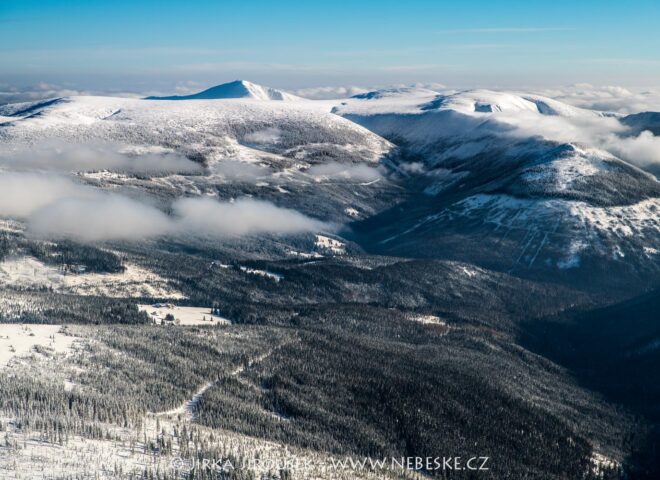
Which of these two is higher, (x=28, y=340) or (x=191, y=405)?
(x=28, y=340)

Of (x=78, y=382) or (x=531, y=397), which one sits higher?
(x=78, y=382)

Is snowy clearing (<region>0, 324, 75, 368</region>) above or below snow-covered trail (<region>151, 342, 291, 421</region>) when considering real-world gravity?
above

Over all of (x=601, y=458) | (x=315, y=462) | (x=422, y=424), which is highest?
(x=315, y=462)

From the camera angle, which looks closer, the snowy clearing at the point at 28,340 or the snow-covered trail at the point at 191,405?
the snow-covered trail at the point at 191,405

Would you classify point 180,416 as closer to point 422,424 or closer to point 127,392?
point 127,392

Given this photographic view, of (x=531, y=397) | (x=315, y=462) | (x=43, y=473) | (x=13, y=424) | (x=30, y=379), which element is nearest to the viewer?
(x=43, y=473)

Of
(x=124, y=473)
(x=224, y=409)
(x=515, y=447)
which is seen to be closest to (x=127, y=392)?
(x=224, y=409)

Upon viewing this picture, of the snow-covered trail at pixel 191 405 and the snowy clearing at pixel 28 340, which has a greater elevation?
the snowy clearing at pixel 28 340

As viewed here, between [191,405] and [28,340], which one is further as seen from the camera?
[28,340]

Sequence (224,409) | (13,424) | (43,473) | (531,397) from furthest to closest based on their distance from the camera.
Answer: (531,397)
(224,409)
(13,424)
(43,473)

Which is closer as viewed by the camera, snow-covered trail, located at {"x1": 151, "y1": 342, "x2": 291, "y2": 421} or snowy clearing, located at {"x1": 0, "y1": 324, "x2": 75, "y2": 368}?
snow-covered trail, located at {"x1": 151, "y1": 342, "x2": 291, "y2": 421}

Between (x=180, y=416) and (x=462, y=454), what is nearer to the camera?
(x=180, y=416)
